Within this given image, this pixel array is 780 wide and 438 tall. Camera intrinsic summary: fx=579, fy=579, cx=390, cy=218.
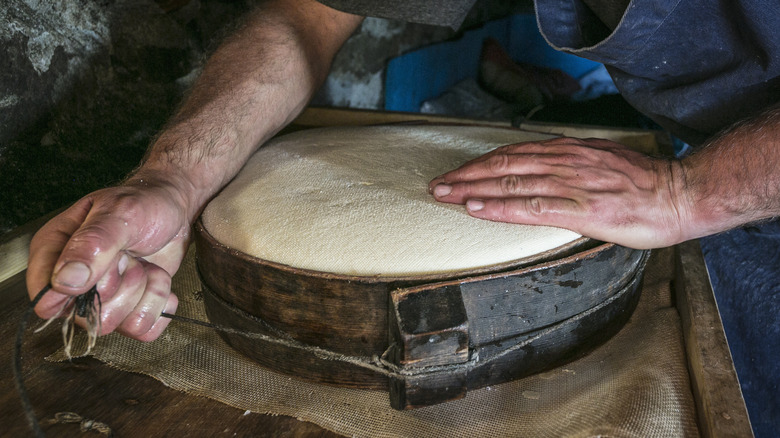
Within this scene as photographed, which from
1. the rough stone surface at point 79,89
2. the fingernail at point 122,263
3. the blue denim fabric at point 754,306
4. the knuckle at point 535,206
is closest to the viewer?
the fingernail at point 122,263

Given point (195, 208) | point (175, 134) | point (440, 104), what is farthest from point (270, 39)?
point (440, 104)

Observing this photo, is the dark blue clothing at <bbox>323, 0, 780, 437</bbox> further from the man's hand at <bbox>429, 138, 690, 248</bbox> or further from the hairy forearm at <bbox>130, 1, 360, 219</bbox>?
the man's hand at <bbox>429, 138, 690, 248</bbox>

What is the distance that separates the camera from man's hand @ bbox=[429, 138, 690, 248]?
0.91m

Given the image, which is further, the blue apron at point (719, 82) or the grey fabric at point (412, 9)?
the grey fabric at point (412, 9)

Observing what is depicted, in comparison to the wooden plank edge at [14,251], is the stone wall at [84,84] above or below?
above

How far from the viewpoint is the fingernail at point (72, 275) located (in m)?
0.67

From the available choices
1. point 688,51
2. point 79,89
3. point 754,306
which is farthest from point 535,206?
point 79,89

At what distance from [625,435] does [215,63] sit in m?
1.10

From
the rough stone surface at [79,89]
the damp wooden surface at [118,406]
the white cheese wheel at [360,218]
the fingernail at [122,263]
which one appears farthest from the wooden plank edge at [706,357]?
the rough stone surface at [79,89]

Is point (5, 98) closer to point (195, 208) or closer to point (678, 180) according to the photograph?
point (195, 208)

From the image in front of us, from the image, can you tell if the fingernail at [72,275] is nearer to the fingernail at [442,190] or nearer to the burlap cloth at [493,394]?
the burlap cloth at [493,394]

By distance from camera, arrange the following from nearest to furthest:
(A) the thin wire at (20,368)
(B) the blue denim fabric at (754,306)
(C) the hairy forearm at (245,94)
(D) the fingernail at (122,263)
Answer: (A) the thin wire at (20,368) < (D) the fingernail at (122,263) < (C) the hairy forearm at (245,94) < (B) the blue denim fabric at (754,306)

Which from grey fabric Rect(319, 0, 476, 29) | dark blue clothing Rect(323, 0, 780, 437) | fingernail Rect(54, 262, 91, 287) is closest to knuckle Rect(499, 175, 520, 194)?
dark blue clothing Rect(323, 0, 780, 437)

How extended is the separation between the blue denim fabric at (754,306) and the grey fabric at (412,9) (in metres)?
0.85
